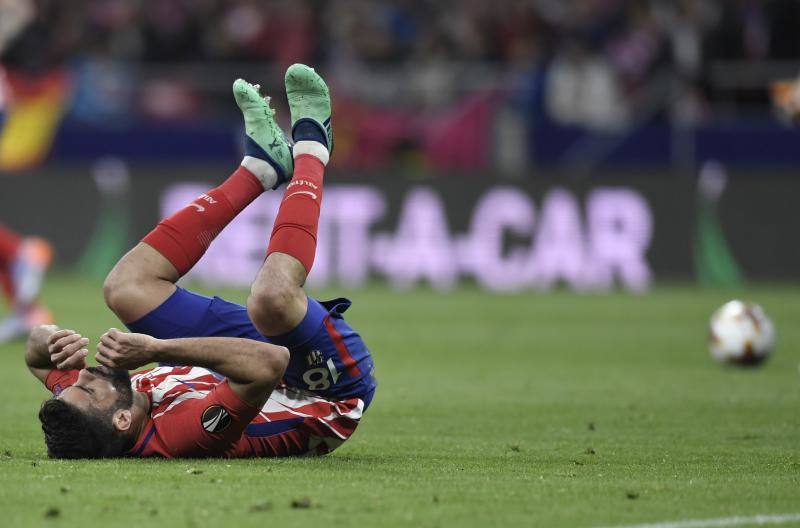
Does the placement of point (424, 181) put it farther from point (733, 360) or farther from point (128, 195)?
point (733, 360)

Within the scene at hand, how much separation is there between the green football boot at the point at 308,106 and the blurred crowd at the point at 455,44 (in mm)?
14345

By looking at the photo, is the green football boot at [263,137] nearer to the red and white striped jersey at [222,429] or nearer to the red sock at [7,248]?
the red and white striped jersey at [222,429]

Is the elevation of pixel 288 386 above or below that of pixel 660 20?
below

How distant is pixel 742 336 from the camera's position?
12.3m

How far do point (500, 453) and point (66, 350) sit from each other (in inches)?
88.2

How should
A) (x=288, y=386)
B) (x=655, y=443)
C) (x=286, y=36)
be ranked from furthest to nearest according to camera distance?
(x=286, y=36) → (x=655, y=443) → (x=288, y=386)

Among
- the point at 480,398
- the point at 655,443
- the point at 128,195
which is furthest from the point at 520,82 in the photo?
the point at 655,443

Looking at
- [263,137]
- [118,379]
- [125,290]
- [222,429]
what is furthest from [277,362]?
[263,137]

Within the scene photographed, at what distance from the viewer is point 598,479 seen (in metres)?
6.52

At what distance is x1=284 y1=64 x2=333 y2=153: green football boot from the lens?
7.89 metres

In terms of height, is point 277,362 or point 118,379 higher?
point 277,362

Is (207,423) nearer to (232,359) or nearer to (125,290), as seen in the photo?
(232,359)

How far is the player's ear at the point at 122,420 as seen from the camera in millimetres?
6785

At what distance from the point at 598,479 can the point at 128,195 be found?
1613 cm
